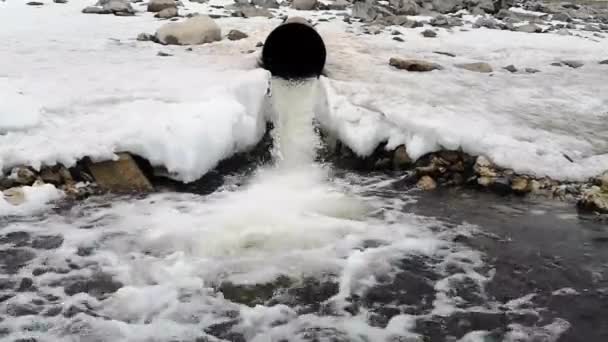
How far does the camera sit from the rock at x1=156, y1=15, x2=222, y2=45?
33.0 ft

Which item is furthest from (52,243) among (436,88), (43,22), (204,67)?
(43,22)

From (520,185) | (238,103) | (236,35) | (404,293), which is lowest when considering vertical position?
(404,293)

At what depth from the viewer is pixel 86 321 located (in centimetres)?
375

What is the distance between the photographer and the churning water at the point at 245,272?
374cm

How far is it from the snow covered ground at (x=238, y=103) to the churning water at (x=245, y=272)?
67cm

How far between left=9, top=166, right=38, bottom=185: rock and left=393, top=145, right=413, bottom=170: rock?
344 cm

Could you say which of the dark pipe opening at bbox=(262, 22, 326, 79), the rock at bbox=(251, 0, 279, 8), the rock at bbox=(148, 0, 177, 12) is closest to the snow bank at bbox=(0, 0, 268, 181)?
the dark pipe opening at bbox=(262, 22, 326, 79)

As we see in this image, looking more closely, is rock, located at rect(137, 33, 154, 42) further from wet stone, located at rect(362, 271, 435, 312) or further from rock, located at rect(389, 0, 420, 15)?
wet stone, located at rect(362, 271, 435, 312)

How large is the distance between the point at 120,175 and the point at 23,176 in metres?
0.79

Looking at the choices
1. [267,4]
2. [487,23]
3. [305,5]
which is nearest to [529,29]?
[487,23]

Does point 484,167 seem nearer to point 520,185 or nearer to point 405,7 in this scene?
point 520,185

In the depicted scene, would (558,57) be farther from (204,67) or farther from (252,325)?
(252,325)

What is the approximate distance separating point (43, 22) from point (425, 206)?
8.70 meters

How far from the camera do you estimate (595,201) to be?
5.50 metres
